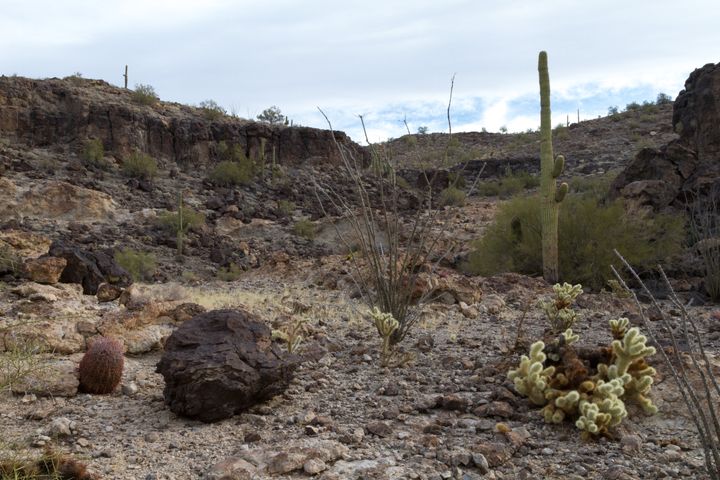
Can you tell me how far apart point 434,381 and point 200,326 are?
1.73 meters

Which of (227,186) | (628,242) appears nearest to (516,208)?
(628,242)

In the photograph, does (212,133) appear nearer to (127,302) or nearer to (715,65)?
(715,65)

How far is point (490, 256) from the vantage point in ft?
41.7

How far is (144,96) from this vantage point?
27.9 metres

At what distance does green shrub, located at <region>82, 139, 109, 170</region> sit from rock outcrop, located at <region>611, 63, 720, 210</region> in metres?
17.5

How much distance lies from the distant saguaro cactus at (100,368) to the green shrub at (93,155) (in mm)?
20750

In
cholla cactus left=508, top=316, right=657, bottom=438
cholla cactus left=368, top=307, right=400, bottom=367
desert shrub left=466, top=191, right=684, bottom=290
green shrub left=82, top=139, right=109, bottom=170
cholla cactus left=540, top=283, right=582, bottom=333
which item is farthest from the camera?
green shrub left=82, top=139, right=109, bottom=170

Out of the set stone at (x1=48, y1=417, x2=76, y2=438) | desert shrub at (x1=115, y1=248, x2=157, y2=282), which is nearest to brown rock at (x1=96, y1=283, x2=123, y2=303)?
stone at (x1=48, y1=417, x2=76, y2=438)

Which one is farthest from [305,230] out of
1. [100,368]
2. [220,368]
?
[220,368]

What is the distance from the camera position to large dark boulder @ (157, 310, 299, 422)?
3.92m

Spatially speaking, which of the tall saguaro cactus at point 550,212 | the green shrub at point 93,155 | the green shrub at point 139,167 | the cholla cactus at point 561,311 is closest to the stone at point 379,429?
the cholla cactus at point 561,311

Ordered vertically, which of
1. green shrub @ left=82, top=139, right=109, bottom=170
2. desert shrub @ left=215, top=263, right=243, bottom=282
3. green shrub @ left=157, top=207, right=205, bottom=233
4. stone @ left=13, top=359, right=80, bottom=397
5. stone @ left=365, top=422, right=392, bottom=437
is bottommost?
stone @ left=365, top=422, right=392, bottom=437

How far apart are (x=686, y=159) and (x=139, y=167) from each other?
58.9 ft

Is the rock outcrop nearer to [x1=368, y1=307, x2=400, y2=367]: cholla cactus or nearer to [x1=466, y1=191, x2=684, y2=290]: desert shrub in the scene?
[x1=466, y1=191, x2=684, y2=290]: desert shrub
